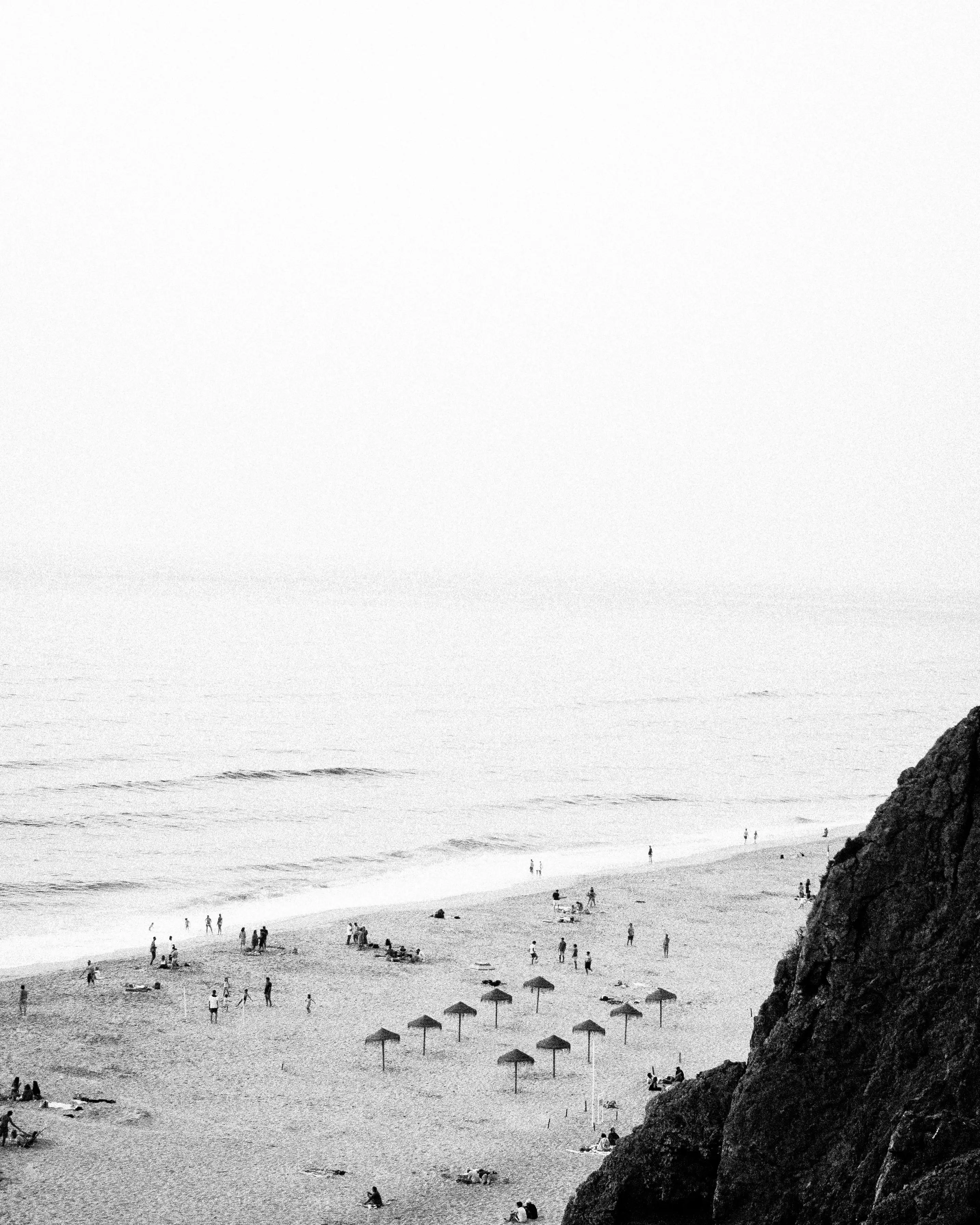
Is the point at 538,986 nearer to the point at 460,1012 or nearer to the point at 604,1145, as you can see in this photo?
the point at 460,1012

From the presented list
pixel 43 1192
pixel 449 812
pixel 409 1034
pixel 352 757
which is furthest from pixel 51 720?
pixel 43 1192

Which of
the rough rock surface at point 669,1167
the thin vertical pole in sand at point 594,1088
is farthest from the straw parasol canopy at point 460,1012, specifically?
the rough rock surface at point 669,1167

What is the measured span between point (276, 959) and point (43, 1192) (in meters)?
17.3

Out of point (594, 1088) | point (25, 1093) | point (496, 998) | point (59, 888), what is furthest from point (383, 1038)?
point (59, 888)

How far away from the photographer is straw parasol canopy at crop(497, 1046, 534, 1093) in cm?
2945

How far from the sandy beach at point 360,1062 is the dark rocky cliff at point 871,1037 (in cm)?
1209

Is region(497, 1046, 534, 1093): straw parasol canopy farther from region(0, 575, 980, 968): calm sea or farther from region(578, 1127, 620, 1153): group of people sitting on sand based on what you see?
region(0, 575, 980, 968): calm sea

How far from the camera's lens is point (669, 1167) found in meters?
12.2

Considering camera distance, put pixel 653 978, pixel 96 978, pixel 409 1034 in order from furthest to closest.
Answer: pixel 653 978
pixel 96 978
pixel 409 1034

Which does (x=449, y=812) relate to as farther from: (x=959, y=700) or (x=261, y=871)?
(x=959, y=700)

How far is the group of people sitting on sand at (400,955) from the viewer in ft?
131

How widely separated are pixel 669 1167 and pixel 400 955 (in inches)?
1135

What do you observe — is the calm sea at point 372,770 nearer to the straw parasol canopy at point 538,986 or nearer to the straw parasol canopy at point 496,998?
the straw parasol canopy at point 538,986

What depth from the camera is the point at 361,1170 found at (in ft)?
Result: 79.7
